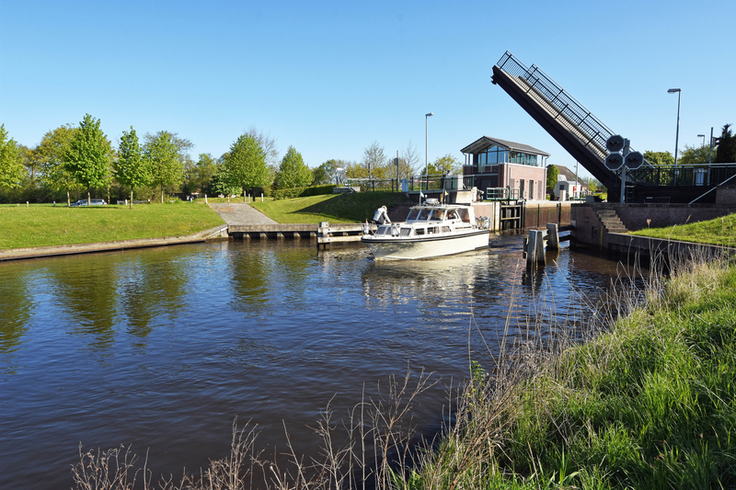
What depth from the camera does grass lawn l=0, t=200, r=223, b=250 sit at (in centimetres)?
2484

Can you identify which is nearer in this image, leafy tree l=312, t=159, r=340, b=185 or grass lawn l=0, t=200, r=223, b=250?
grass lawn l=0, t=200, r=223, b=250

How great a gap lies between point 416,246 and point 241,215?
24.0 m

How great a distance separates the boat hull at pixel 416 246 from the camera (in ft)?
68.6

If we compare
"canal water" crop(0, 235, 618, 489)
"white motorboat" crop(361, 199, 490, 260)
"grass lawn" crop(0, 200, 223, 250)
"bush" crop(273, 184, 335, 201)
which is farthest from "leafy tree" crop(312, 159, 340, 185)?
"canal water" crop(0, 235, 618, 489)

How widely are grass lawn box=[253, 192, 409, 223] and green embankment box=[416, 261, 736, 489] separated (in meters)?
31.5

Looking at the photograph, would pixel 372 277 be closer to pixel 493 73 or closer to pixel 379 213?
pixel 379 213

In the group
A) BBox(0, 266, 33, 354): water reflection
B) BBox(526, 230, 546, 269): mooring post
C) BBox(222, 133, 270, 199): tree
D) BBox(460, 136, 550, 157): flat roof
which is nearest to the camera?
BBox(0, 266, 33, 354): water reflection

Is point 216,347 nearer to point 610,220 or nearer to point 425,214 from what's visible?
point 425,214

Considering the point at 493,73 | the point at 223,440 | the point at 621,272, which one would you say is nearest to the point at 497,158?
the point at 493,73

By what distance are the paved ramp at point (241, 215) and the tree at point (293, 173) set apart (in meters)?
17.4

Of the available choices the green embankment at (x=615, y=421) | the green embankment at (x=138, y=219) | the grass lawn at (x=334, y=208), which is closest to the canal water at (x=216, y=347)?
→ the green embankment at (x=615, y=421)

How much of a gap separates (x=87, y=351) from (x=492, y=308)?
34.7ft

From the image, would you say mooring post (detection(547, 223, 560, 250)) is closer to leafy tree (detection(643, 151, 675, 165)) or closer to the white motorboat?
the white motorboat

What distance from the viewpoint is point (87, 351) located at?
366 inches
